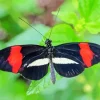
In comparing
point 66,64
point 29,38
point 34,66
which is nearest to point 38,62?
point 34,66

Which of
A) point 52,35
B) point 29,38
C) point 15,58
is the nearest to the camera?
point 15,58

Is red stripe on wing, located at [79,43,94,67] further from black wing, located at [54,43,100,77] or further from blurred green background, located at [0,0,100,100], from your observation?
blurred green background, located at [0,0,100,100]

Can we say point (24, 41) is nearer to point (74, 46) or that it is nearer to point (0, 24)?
point (0, 24)

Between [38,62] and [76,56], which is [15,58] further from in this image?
[76,56]

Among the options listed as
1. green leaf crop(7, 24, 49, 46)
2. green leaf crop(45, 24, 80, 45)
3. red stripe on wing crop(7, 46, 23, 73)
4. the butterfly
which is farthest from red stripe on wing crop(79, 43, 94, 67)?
green leaf crop(7, 24, 49, 46)

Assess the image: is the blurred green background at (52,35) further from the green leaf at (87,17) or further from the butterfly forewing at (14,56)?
the butterfly forewing at (14,56)

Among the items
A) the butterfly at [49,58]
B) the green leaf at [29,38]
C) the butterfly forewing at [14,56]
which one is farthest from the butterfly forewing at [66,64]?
the green leaf at [29,38]
